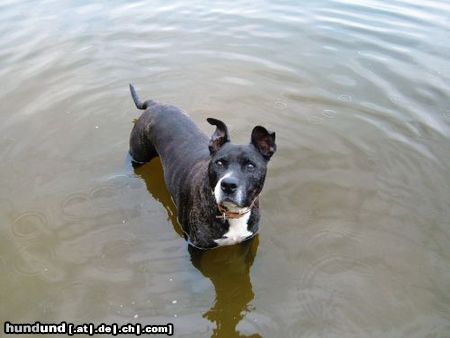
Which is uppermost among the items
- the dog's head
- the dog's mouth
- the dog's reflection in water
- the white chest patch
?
the dog's head

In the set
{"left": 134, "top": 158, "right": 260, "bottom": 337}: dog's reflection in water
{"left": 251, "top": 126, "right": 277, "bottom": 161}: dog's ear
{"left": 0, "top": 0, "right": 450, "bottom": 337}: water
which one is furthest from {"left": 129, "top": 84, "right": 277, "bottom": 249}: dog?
{"left": 0, "top": 0, "right": 450, "bottom": 337}: water

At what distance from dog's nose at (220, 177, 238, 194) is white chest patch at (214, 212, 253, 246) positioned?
2.33 ft

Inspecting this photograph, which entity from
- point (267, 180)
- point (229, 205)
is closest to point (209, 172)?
point (229, 205)

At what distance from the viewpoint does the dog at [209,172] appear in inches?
172

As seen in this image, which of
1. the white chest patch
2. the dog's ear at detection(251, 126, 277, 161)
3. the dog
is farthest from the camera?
the white chest patch

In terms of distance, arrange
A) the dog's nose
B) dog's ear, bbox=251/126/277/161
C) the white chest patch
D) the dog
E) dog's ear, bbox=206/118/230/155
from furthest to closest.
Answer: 1. the white chest patch
2. dog's ear, bbox=206/118/230/155
3. dog's ear, bbox=251/126/277/161
4. the dog
5. the dog's nose

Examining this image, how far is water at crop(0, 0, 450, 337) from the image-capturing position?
500 centimetres

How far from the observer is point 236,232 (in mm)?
4910

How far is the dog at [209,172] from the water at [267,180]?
0.52 m

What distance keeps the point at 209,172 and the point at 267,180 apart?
2.07 m

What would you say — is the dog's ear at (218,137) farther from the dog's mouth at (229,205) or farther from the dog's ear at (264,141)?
the dog's mouth at (229,205)

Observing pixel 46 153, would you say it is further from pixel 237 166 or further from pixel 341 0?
pixel 341 0

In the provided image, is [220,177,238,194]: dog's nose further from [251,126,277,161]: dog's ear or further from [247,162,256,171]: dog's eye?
[251,126,277,161]: dog's ear

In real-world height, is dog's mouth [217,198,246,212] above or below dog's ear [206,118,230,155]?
below
